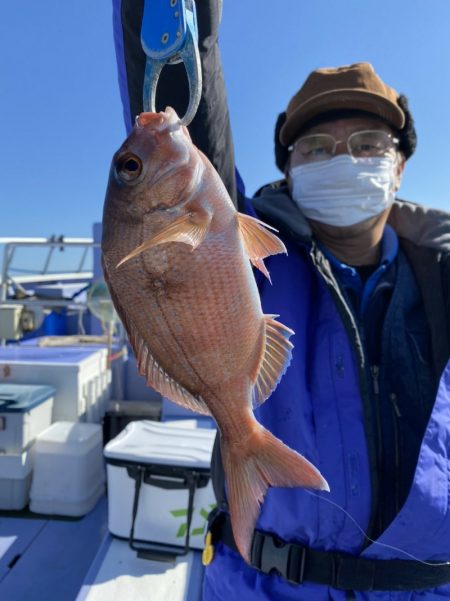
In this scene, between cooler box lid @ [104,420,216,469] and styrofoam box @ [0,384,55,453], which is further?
styrofoam box @ [0,384,55,453]

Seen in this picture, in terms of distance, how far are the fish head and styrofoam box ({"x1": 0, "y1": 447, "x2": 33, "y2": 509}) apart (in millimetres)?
2658

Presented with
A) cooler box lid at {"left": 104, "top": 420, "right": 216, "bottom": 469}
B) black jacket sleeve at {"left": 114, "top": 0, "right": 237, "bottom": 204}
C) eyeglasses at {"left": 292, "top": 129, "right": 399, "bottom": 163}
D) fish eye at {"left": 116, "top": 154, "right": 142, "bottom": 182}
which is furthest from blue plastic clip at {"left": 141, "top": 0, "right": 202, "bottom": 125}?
cooler box lid at {"left": 104, "top": 420, "right": 216, "bottom": 469}

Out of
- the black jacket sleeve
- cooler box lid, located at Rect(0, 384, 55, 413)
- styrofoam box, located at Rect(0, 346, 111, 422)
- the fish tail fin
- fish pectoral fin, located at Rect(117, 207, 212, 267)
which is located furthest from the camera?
styrofoam box, located at Rect(0, 346, 111, 422)

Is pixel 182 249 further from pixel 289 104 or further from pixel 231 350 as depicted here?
pixel 289 104

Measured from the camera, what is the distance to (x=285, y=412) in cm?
137

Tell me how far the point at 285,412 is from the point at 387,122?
117 cm

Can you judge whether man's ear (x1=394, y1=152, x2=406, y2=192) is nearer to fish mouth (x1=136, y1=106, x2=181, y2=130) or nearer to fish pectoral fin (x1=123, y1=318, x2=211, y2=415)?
fish mouth (x1=136, y1=106, x2=181, y2=130)

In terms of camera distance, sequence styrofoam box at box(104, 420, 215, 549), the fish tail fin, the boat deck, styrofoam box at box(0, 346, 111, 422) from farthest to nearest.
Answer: styrofoam box at box(0, 346, 111, 422) → styrofoam box at box(104, 420, 215, 549) → the boat deck → the fish tail fin

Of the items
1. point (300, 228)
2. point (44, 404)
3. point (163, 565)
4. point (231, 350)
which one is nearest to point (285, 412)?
point (231, 350)

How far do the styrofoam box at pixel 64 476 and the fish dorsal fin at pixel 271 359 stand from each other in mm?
2417

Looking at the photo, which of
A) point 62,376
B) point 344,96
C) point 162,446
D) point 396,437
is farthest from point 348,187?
point 62,376

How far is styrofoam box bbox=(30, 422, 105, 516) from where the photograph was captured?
3031mm

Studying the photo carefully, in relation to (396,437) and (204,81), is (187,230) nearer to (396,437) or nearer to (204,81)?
(204,81)

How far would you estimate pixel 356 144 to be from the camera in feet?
5.60
